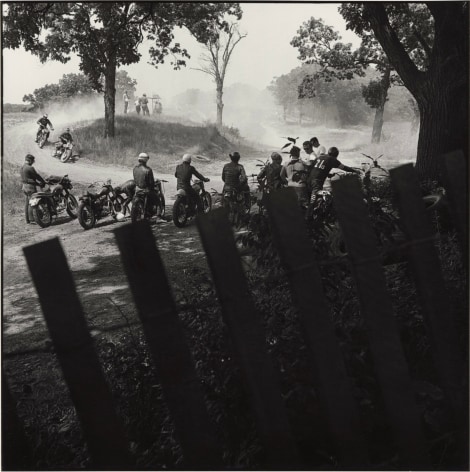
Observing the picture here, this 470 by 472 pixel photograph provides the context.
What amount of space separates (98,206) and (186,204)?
2.94 feet

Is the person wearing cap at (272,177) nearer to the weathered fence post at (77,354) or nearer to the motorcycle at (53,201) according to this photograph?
the motorcycle at (53,201)

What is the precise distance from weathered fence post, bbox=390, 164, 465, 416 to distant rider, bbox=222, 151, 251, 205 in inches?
82.4

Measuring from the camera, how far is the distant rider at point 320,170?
2.74 metres

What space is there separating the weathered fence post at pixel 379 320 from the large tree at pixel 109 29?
6.85 ft

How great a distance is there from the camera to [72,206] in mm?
4129

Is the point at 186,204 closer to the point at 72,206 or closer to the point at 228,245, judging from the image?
the point at 72,206

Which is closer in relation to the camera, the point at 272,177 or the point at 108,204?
the point at 272,177

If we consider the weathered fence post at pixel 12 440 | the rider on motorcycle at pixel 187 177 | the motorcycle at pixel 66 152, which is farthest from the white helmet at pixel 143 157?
the weathered fence post at pixel 12 440

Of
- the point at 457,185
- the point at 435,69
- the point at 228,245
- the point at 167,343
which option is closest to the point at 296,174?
the point at 457,185

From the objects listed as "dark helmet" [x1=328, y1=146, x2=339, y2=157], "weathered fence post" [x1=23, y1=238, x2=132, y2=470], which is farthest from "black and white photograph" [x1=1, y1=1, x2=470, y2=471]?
"dark helmet" [x1=328, y1=146, x2=339, y2=157]

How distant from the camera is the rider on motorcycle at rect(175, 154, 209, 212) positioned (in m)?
4.47

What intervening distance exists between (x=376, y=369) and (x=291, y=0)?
1.99 m

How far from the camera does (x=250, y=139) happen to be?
5.01 m

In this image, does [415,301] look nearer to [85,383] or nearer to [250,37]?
[85,383]
